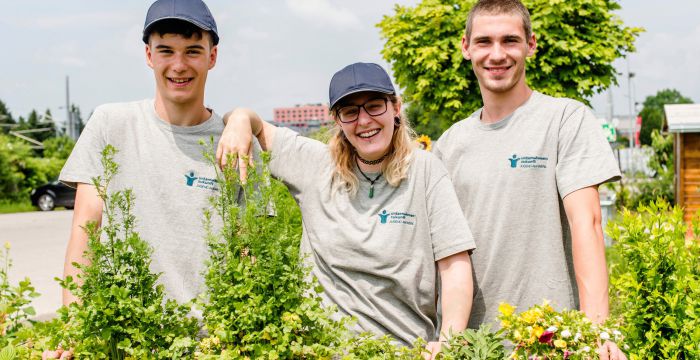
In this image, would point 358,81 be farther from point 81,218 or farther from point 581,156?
point 81,218

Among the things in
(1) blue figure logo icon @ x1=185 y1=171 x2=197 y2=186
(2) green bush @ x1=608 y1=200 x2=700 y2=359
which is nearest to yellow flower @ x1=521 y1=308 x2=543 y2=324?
(2) green bush @ x1=608 y1=200 x2=700 y2=359

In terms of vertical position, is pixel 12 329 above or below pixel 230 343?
below

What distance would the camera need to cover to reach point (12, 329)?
3.01m

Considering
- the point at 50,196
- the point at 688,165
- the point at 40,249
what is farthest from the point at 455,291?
the point at 50,196

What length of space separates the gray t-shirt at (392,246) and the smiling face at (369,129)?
12 centimetres

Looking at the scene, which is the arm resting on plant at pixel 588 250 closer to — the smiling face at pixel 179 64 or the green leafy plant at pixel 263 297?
the green leafy plant at pixel 263 297

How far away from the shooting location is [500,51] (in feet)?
8.27

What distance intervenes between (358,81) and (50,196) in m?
22.3

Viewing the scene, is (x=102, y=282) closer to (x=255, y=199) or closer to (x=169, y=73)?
(x=255, y=199)

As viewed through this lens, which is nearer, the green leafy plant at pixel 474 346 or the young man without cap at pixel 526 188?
the green leafy plant at pixel 474 346

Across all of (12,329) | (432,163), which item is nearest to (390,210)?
(432,163)

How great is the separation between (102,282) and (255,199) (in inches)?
20.5

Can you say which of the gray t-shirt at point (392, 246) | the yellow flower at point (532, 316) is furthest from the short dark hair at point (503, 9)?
the yellow flower at point (532, 316)

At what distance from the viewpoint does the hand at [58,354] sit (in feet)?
6.95
